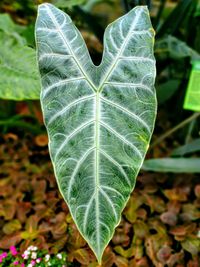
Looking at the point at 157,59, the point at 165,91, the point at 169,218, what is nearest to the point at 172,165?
the point at 169,218

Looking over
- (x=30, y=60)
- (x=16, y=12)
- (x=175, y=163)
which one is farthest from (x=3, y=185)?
(x=16, y=12)

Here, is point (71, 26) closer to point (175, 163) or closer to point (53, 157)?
point (53, 157)

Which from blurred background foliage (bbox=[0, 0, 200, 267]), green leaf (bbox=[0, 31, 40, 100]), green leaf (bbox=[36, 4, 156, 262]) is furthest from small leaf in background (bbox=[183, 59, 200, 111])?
green leaf (bbox=[0, 31, 40, 100])

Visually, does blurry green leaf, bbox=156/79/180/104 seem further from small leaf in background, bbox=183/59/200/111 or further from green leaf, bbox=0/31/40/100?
green leaf, bbox=0/31/40/100

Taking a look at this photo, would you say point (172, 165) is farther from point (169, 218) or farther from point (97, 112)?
point (97, 112)

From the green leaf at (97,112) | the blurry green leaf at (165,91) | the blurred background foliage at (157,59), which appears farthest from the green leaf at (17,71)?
the blurry green leaf at (165,91)

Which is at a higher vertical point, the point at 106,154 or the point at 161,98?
the point at 106,154
